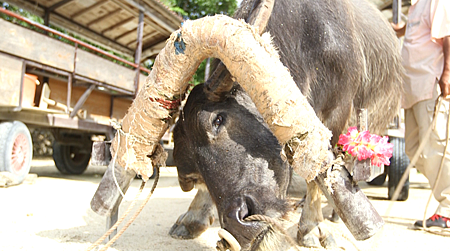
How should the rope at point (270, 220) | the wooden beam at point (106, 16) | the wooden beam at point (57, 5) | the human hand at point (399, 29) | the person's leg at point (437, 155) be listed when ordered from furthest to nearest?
the wooden beam at point (106, 16)
the wooden beam at point (57, 5)
the human hand at point (399, 29)
the person's leg at point (437, 155)
the rope at point (270, 220)

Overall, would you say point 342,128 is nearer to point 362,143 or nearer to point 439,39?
point 362,143

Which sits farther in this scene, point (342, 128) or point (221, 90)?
point (342, 128)

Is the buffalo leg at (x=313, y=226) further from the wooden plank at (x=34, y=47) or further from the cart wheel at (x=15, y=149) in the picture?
the wooden plank at (x=34, y=47)

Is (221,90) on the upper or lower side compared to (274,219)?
upper

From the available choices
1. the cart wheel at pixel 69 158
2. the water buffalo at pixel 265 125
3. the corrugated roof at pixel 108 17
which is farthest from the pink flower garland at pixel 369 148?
the cart wheel at pixel 69 158

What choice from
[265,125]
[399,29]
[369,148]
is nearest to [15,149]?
[265,125]

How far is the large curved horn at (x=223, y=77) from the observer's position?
1834 mm

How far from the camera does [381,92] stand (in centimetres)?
319

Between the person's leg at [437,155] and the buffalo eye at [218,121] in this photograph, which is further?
the person's leg at [437,155]

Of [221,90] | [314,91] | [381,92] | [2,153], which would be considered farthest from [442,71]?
[2,153]

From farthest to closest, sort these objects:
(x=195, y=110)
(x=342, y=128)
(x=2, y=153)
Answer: (x=2, y=153) < (x=342, y=128) < (x=195, y=110)

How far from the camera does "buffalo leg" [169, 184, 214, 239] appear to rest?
2.64 m

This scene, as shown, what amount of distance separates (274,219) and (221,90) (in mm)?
693

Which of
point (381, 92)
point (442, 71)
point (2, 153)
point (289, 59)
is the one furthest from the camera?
point (2, 153)
